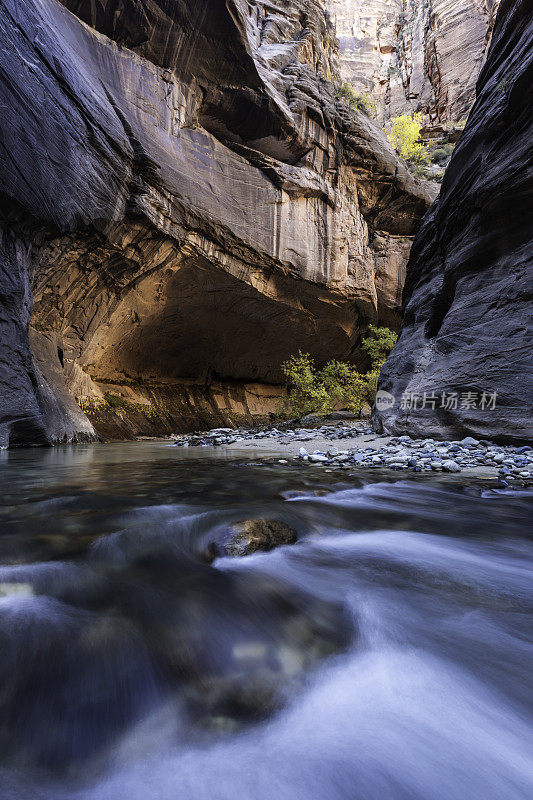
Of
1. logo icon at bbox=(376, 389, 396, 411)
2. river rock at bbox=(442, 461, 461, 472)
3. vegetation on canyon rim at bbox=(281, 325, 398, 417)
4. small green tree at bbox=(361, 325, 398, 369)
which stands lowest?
river rock at bbox=(442, 461, 461, 472)

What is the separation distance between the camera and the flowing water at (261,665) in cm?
55

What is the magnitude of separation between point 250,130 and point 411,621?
1312 cm

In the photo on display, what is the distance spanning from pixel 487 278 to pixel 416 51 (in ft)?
116

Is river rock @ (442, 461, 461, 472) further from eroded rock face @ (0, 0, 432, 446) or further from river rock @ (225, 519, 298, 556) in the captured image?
eroded rock face @ (0, 0, 432, 446)

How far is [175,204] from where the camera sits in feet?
Result: 29.3

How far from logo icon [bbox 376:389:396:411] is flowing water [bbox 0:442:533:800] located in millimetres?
5312

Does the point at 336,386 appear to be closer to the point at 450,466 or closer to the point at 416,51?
the point at 450,466

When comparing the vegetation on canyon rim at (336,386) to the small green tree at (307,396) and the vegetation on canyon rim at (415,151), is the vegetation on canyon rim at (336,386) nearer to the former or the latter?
the small green tree at (307,396)

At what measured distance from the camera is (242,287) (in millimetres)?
11273

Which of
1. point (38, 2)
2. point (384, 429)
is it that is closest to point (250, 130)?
point (38, 2)

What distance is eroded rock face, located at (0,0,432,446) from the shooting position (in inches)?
245

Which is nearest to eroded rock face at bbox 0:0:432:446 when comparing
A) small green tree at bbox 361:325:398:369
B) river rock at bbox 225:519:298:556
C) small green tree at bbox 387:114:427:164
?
small green tree at bbox 361:325:398:369

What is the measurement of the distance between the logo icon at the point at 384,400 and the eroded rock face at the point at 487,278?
0.50 ft

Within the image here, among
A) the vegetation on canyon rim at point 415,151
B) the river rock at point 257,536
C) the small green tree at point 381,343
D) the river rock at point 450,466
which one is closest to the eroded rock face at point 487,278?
the river rock at point 450,466
